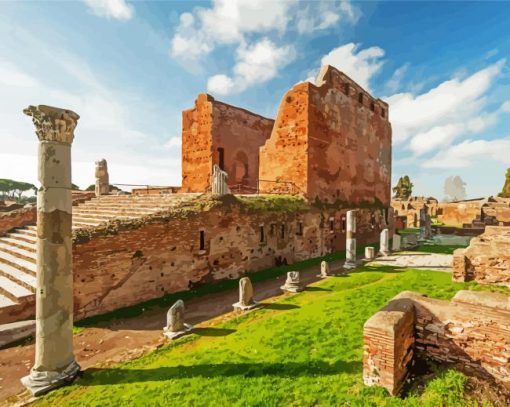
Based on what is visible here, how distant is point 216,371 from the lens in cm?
571

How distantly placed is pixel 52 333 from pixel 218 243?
741 centimetres

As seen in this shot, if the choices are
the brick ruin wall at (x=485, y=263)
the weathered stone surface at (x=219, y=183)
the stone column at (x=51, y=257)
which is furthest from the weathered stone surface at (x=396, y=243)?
the stone column at (x=51, y=257)

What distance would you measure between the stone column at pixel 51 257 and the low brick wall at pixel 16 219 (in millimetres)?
13074

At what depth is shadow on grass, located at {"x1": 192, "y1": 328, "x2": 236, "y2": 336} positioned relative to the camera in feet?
25.3

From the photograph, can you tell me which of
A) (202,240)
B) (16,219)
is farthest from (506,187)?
(16,219)

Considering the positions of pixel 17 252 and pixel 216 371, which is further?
pixel 17 252

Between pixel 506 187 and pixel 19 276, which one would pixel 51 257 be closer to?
pixel 19 276

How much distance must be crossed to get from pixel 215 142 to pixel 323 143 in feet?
24.6

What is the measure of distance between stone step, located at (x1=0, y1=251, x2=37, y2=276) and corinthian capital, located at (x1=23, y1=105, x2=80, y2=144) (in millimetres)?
6439

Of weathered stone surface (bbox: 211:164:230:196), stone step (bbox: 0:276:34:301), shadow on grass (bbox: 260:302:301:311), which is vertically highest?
weathered stone surface (bbox: 211:164:230:196)

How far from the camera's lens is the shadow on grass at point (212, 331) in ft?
25.3

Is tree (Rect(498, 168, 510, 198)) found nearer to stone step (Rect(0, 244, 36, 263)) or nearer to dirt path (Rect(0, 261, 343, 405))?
dirt path (Rect(0, 261, 343, 405))

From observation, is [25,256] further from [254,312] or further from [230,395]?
[230,395]

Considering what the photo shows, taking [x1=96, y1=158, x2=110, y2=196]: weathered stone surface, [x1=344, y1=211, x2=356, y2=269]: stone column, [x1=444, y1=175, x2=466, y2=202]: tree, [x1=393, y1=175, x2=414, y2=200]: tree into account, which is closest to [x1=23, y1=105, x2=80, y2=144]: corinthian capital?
[x1=344, y1=211, x2=356, y2=269]: stone column
